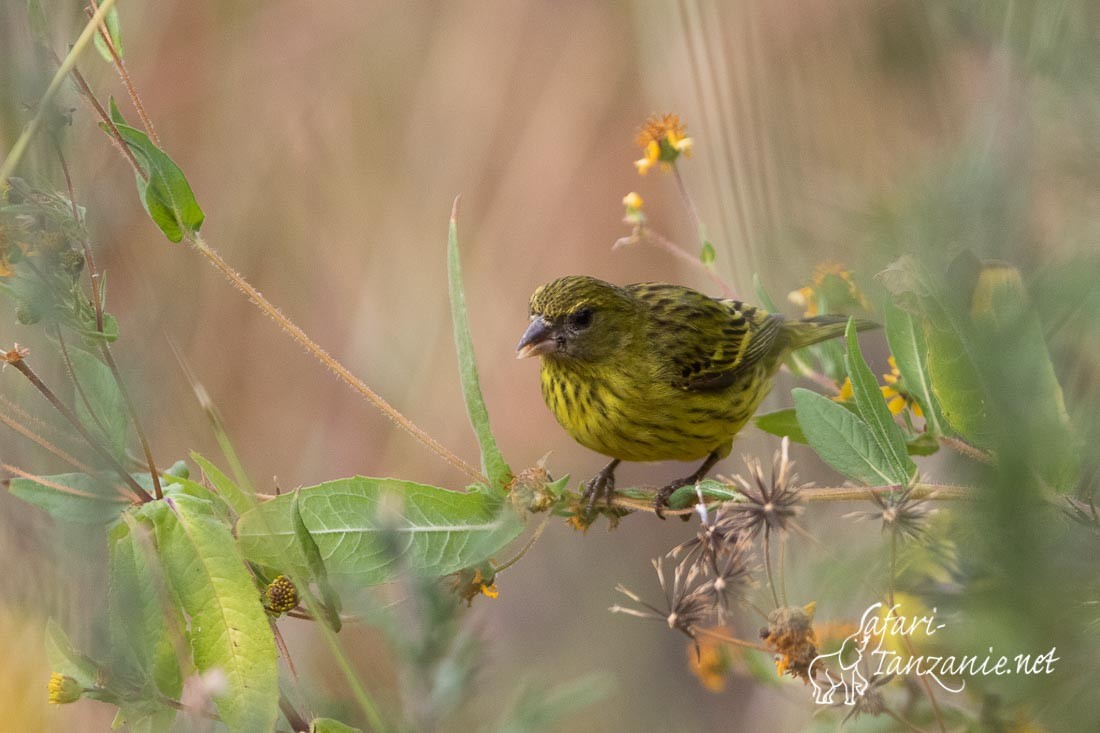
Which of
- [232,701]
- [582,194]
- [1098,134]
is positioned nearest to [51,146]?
[232,701]

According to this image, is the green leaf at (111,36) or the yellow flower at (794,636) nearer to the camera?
the yellow flower at (794,636)

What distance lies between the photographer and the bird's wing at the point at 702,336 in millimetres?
3758

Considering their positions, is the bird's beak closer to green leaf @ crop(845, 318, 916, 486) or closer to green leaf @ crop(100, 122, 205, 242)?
green leaf @ crop(100, 122, 205, 242)

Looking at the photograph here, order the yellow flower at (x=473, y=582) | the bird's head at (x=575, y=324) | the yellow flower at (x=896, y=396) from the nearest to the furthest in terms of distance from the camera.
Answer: the yellow flower at (x=473, y=582) < the yellow flower at (x=896, y=396) < the bird's head at (x=575, y=324)

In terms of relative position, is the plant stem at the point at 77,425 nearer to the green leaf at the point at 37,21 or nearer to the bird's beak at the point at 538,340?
the green leaf at the point at 37,21

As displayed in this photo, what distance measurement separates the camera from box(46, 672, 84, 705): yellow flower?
1.71 meters

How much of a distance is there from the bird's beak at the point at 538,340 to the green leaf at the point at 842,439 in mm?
1789

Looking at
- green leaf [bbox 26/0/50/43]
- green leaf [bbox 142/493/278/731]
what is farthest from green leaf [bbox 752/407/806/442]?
green leaf [bbox 26/0/50/43]

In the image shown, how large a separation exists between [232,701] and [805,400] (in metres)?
1.11

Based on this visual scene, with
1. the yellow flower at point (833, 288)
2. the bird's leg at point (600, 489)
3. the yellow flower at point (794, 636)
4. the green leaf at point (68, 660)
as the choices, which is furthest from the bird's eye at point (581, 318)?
the green leaf at point (68, 660)

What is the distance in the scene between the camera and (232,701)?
1.68 meters

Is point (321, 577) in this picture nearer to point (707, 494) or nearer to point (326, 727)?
point (326, 727)

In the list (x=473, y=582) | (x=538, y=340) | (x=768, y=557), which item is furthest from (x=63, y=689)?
(x=538, y=340)

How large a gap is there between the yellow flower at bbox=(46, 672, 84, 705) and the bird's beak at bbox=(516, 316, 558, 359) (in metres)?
2.03
